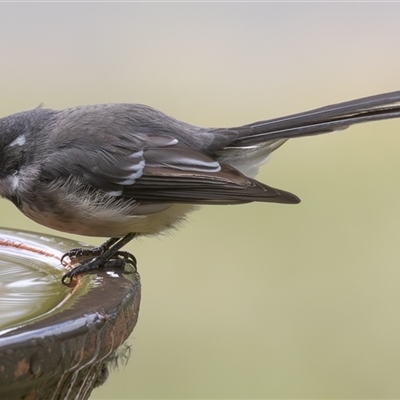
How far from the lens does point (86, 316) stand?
2.01m

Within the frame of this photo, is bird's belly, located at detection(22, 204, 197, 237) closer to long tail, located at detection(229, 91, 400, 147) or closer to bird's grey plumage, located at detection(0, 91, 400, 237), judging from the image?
bird's grey plumage, located at detection(0, 91, 400, 237)

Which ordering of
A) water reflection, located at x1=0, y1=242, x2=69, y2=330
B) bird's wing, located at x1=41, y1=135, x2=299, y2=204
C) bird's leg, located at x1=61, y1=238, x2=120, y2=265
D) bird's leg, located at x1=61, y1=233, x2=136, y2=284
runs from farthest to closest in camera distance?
bird's wing, located at x1=41, y1=135, x2=299, y2=204 < bird's leg, located at x1=61, y1=238, x2=120, y2=265 < bird's leg, located at x1=61, y1=233, x2=136, y2=284 < water reflection, located at x1=0, y1=242, x2=69, y2=330

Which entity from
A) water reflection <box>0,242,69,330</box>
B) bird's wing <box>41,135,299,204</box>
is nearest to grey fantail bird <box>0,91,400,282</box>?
bird's wing <box>41,135,299,204</box>

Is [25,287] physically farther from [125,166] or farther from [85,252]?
[125,166]

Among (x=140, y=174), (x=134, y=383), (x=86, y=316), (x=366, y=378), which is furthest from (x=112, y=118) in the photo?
(x=366, y=378)

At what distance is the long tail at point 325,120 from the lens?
3.24 m

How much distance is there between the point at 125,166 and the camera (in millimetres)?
3316

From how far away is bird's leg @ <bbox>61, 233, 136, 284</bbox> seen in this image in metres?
2.71

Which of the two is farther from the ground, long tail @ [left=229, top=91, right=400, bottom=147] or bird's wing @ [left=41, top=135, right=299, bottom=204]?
long tail @ [left=229, top=91, right=400, bottom=147]

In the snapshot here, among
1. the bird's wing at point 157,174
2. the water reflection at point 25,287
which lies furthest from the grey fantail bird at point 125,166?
the water reflection at point 25,287

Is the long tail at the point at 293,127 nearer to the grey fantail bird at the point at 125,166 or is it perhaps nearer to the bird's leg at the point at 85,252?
the grey fantail bird at the point at 125,166

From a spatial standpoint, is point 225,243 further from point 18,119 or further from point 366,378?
point 18,119

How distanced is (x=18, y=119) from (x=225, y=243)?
10.3 feet

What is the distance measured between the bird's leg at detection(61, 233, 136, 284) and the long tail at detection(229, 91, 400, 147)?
2.42 ft
